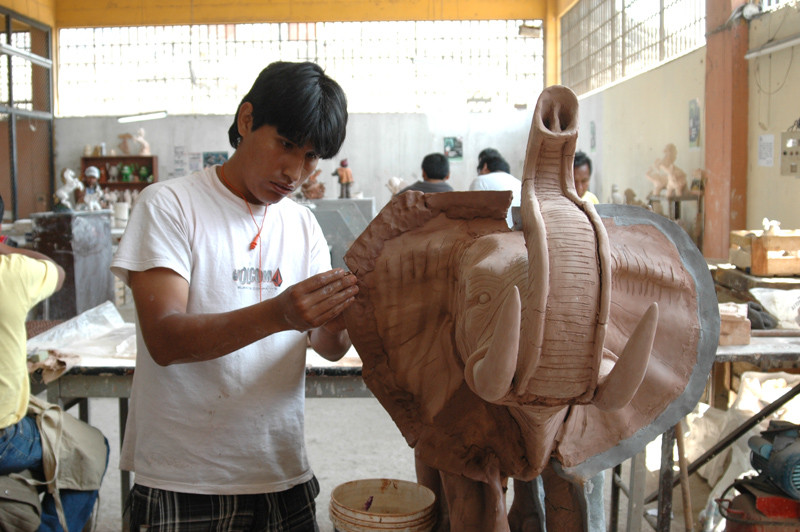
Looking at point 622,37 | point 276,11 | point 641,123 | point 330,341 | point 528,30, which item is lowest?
point 330,341

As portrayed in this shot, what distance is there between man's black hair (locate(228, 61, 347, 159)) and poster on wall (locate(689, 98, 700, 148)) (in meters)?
7.61

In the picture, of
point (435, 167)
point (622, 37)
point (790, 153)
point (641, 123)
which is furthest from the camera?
point (622, 37)

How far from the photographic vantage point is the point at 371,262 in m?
1.68

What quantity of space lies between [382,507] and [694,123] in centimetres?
753

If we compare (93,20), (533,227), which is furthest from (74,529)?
(93,20)

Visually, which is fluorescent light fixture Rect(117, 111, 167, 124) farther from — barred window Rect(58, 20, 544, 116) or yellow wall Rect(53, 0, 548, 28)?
yellow wall Rect(53, 0, 548, 28)

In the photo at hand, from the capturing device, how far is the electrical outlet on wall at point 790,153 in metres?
6.36

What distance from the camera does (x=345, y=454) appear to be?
479 cm

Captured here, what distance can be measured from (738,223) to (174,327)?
700 cm

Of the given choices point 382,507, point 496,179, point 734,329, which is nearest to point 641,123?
point 496,179

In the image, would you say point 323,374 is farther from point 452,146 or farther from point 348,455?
point 452,146

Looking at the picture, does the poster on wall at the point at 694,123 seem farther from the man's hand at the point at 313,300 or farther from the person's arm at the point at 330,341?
the man's hand at the point at 313,300

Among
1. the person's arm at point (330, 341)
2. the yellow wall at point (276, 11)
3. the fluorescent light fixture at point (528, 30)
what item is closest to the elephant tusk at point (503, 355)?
the person's arm at point (330, 341)

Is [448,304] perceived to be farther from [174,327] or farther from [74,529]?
[74,529]
